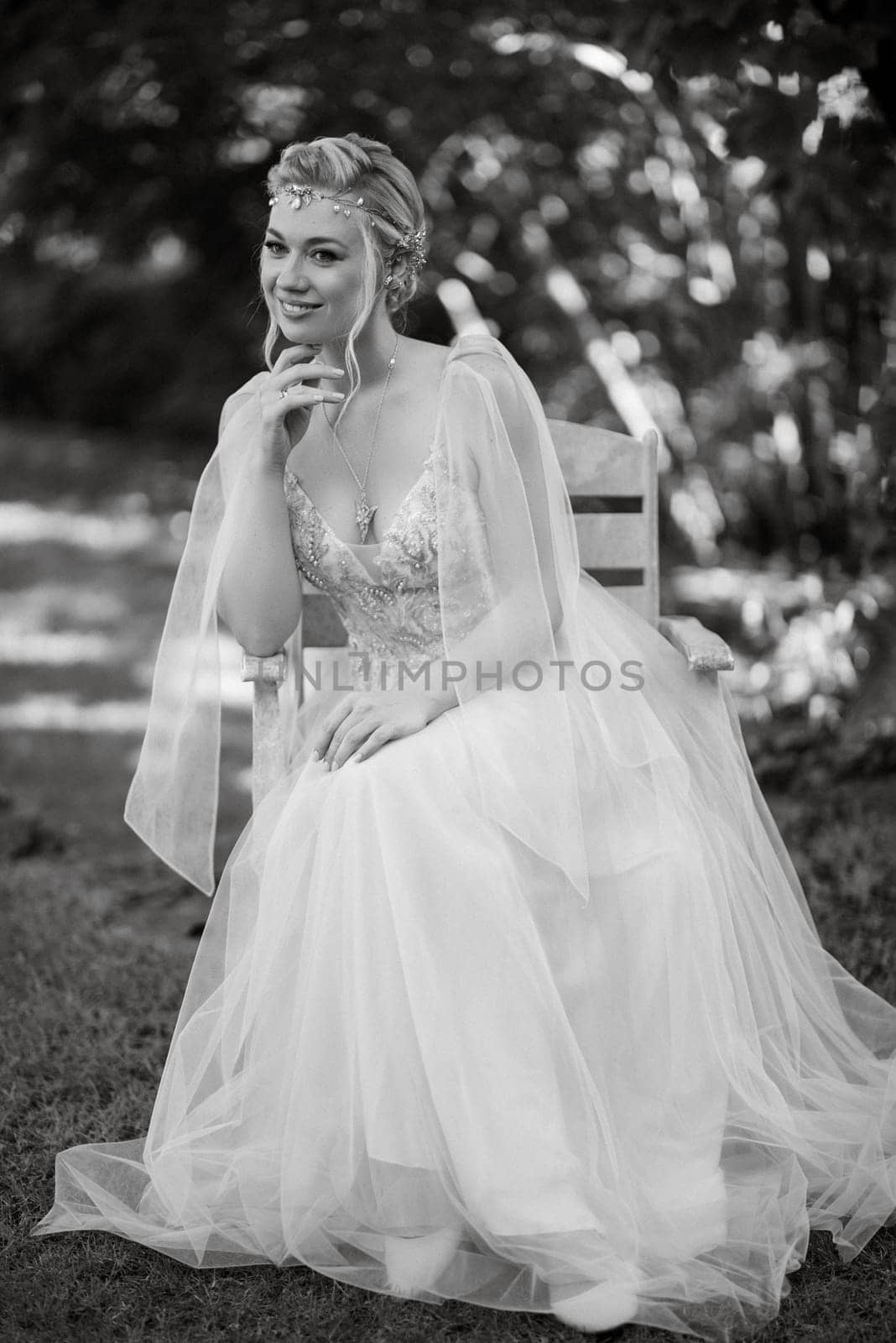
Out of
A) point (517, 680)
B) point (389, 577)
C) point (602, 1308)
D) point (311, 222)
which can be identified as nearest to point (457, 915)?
point (517, 680)

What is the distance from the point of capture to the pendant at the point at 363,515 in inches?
101

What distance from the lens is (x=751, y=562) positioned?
6137mm

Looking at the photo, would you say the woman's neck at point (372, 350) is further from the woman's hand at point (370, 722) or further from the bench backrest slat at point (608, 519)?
the woman's hand at point (370, 722)

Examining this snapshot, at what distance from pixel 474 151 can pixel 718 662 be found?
362 cm

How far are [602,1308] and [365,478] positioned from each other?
1.51m

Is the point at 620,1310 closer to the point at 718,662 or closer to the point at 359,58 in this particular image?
the point at 718,662

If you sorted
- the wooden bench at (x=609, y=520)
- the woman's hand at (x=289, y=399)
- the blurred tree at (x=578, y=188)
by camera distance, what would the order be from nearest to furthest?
the woman's hand at (x=289, y=399) → the wooden bench at (x=609, y=520) → the blurred tree at (x=578, y=188)

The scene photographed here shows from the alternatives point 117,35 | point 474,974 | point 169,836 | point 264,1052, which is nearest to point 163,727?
point 169,836

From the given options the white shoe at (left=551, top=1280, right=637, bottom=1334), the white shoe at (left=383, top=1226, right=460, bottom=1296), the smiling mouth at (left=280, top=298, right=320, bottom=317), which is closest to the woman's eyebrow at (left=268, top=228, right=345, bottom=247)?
the smiling mouth at (left=280, top=298, right=320, bottom=317)

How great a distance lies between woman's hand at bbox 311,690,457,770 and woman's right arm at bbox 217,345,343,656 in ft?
1.05

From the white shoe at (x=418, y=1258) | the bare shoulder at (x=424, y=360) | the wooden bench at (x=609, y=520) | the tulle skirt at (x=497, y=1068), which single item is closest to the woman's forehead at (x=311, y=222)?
the bare shoulder at (x=424, y=360)

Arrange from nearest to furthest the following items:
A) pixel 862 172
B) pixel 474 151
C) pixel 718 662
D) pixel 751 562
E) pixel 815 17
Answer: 1. pixel 718 662
2. pixel 815 17
3. pixel 862 172
4. pixel 474 151
5. pixel 751 562

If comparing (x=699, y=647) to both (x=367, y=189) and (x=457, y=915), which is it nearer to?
(x=457, y=915)

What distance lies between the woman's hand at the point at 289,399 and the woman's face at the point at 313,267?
0.06 metres
